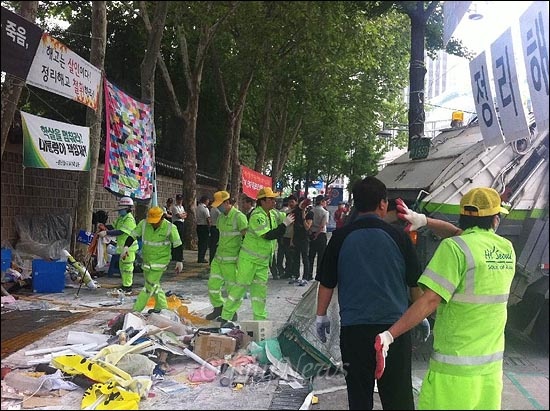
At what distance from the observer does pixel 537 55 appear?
2807mm

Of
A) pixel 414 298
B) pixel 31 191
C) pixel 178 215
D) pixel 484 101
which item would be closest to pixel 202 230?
pixel 178 215

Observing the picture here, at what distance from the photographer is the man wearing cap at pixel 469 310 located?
2.36 metres

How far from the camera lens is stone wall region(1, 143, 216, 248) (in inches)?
376

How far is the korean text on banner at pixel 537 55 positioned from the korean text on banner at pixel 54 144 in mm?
6202

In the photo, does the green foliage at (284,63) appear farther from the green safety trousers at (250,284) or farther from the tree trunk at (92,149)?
the green safety trousers at (250,284)

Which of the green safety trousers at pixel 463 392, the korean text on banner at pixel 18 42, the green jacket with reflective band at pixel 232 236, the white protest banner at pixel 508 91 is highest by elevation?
the korean text on banner at pixel 18 42

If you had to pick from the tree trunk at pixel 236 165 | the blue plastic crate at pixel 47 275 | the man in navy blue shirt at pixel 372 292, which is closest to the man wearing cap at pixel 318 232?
the tree trunk at pixel 236 165

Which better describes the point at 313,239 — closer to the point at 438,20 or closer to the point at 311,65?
the point at 311,65

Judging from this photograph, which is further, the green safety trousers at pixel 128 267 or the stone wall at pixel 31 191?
the stone wall at pixel 31 191

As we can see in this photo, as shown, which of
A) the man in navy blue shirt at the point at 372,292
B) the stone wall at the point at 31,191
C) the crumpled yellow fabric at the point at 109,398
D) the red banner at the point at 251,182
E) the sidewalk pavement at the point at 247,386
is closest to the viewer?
the sidewalk pavement at the point at 247,386

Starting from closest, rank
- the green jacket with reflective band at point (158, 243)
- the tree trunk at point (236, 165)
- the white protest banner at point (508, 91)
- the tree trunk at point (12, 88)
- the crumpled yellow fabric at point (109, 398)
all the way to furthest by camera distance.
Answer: the white protest banner at point (508, 91)
the crumpled yellow fabric at point (109, 398)
the tree trunk at point (12, 88)
the green jacket with reflective band at point (158, 243)
the tree trunk at point (236, 165)

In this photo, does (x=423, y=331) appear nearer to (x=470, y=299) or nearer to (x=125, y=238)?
(x=470, y=299)

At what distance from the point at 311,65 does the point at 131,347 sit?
3.68 meters

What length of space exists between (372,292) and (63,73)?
5312 millimetres
